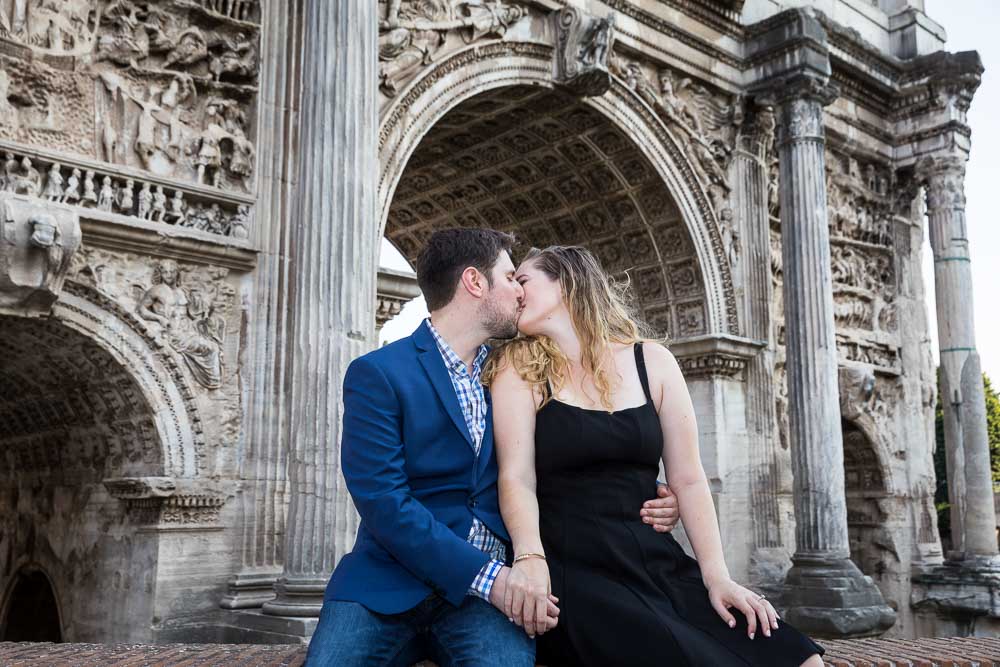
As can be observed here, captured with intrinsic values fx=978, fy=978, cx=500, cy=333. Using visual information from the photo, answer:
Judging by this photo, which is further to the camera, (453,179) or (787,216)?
(453,179)

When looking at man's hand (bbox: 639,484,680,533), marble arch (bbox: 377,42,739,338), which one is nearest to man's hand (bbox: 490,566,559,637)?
man's hand (bbox: 639,484,680,533)

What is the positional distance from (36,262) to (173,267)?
45.6 inches

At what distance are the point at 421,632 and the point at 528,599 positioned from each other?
0.37 metres

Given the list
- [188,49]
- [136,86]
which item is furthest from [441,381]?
[188,49]

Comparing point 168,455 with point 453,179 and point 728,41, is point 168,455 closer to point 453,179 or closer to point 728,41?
point 453,179

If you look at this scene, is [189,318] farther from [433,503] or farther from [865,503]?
[865,503]

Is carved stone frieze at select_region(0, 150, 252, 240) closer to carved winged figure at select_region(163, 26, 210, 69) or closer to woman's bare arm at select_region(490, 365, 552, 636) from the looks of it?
carved winged figure at select_region(163, 26, 210, 69)

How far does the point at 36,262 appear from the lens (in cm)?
671

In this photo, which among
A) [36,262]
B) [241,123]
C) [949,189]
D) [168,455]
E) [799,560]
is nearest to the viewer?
[36,262]

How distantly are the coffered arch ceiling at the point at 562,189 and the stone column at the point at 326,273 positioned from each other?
3.53m

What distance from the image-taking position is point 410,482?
2732mm

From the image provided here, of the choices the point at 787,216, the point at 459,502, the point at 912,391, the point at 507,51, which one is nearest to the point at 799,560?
the point at 787,216

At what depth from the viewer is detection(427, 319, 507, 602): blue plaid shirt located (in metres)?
2.79

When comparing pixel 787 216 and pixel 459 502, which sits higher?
pixel 787 216
